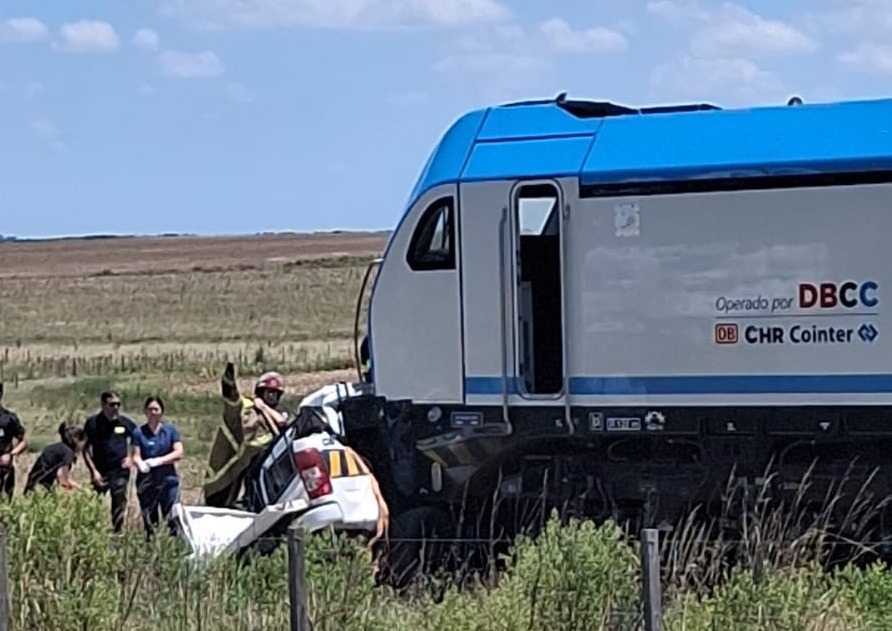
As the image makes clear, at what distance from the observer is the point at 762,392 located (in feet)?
39.5

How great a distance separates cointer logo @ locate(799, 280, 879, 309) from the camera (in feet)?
38.5

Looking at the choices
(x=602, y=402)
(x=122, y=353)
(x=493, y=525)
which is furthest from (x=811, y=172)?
(x=122, y=353)

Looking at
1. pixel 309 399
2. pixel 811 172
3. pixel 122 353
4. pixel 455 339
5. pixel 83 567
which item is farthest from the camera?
pixel 122 353

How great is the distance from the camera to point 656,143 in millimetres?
12406

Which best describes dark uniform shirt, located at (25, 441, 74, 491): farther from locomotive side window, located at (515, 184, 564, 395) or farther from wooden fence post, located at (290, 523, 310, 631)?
wooden fence post, located at (290, 523, 310, 631)

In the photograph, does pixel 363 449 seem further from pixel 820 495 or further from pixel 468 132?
pixel 820 495

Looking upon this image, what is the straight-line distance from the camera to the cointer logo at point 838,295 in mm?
11727

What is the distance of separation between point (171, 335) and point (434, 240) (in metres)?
35.8

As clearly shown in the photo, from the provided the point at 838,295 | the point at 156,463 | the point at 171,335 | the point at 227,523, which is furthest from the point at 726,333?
Answer: the point at 171,335

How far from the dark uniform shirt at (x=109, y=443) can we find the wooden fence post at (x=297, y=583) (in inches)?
310

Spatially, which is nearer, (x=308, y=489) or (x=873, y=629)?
(x=873, y=629)

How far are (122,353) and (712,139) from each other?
1207 inches

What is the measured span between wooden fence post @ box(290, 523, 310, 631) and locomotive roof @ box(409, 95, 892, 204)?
544 centimetres

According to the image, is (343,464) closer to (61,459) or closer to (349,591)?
(61,459)
